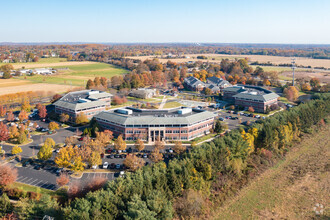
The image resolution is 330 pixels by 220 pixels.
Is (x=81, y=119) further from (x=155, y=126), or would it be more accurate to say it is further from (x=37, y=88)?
(x=37, y=88)

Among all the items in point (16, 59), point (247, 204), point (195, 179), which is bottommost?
point (247, 204)

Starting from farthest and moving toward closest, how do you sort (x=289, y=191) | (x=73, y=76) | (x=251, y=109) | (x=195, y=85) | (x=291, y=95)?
(x=73, y=76) < (x=195, y=85) < (x=291, y=95) < (x=251, y=109) < (x=289, y=191)

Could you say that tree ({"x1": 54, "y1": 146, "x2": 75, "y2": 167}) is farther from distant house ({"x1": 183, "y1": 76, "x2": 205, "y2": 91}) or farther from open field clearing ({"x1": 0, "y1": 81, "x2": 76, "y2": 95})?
distant house ({"x1": 183, "y1": 76, "x2": 205, "y2": 91})

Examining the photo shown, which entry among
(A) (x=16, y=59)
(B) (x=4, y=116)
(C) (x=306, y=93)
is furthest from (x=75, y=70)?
(C) (x=306, y=93)

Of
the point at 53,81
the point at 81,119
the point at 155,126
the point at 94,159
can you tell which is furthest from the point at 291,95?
the point at 53,81

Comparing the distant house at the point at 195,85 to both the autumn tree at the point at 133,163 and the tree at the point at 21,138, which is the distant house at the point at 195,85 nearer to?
the tree at the point at 21,138

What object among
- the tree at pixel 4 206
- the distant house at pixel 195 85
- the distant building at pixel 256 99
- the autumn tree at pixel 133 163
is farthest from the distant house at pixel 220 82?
the tree at pixel 4 206

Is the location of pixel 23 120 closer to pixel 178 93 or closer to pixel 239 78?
pixel 178 93
